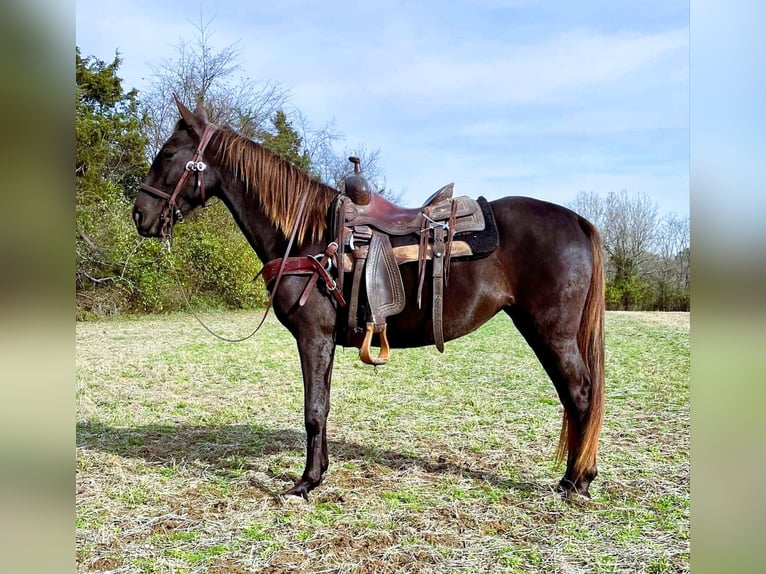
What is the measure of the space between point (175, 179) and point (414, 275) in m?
1.71

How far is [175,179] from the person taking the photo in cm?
344

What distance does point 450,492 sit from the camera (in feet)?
11.1

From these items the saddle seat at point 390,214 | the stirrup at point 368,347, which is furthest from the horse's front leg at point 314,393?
the saddle seat at point 390,214

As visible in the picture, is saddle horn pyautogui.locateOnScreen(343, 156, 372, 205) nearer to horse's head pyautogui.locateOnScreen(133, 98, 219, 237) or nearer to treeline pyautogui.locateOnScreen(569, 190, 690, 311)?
horse's head pyautogui.locateOnScreen(133, 98, 219, 237)

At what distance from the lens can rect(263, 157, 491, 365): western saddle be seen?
3217mm

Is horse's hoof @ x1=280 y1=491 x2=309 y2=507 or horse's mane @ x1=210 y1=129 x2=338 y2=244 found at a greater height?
horse's mane @ x1=210 y1=129 x2=338 y2=244

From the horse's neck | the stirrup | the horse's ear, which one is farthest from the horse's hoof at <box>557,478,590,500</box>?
the horse's ear

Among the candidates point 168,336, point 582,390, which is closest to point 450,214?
point 582,390

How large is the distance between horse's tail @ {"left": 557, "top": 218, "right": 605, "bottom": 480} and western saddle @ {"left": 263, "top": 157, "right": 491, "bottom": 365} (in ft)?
2.51

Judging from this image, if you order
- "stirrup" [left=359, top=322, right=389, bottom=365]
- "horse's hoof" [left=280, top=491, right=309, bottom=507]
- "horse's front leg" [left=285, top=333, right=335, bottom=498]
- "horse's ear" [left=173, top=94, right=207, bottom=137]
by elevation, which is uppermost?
"horse's ear" [left=173, top=94, right=207, bottom=137]

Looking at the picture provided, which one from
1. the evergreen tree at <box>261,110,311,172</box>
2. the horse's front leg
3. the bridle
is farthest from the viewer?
the evergreen tree at <box>261,110,311,172</box>

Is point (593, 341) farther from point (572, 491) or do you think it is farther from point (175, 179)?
point (175, 179)
